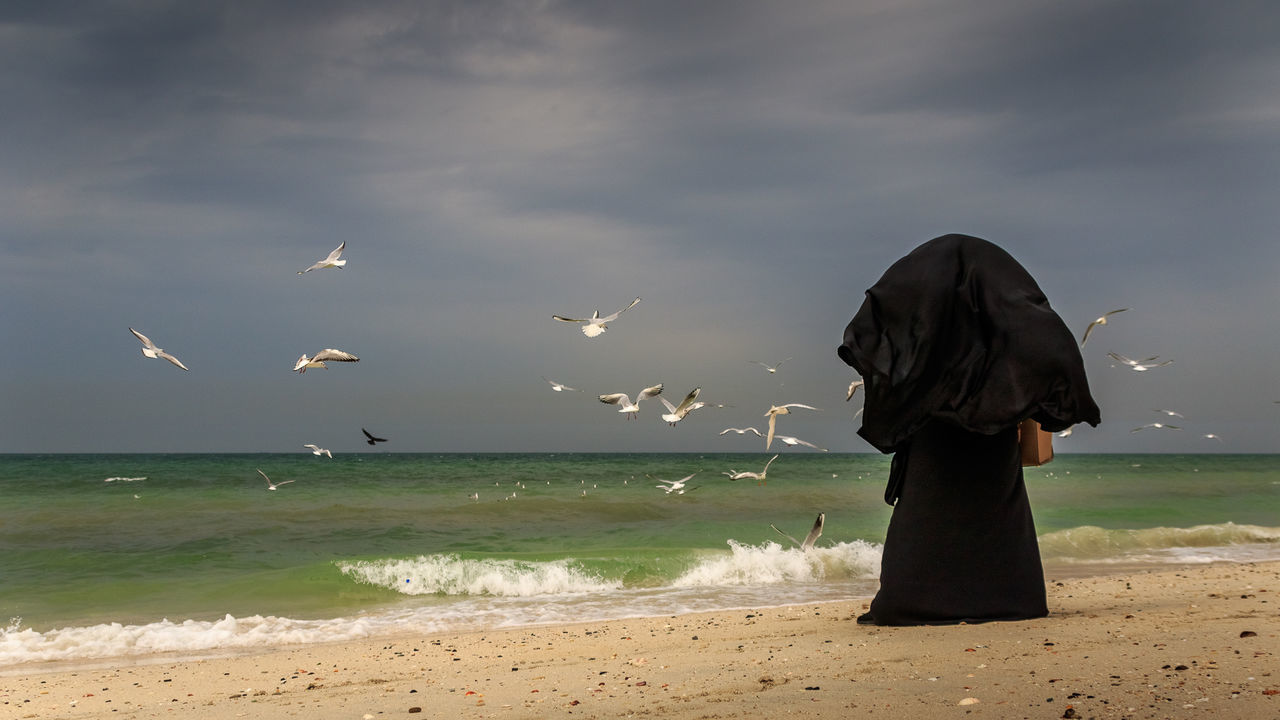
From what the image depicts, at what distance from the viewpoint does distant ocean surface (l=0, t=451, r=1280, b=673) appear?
31.5 ft

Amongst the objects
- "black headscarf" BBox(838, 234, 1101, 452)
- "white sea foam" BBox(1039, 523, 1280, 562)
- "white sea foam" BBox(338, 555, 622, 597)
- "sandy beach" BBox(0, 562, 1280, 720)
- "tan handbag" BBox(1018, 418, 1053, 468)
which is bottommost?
"white sea foam" BBox(338, 555, 622, 597)

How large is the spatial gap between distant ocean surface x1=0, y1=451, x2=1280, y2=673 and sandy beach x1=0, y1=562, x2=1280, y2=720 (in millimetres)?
1697

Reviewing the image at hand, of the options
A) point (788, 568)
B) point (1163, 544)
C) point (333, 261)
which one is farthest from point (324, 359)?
point (1163, 544)

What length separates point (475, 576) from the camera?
42.7 feet

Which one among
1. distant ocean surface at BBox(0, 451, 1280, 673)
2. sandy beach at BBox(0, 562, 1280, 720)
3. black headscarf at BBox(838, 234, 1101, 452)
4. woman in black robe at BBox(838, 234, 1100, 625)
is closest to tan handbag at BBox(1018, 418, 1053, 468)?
woman in black robe at BBox(838, 234, 1100, 625)

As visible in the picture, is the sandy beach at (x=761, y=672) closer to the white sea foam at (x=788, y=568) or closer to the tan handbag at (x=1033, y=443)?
the tan handbag at (x=1033, y=443)

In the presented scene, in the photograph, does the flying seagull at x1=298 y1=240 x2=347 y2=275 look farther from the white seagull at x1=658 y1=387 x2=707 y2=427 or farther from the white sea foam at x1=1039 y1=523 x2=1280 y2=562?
the white sea foam at x1=1039 y1=523 x2=1280 y2=562

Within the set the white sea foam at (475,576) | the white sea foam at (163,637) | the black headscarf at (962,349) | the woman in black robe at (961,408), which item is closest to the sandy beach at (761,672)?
the woman in black robe at (961,408)

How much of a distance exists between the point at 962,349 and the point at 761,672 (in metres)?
2.29

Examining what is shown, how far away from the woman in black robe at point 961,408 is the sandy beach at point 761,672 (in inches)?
12.3

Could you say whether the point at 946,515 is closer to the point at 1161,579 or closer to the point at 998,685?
the point at 998,685

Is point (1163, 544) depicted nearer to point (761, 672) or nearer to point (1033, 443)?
point (1033, 443)

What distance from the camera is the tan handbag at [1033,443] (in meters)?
6.05

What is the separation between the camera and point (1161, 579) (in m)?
9.21
